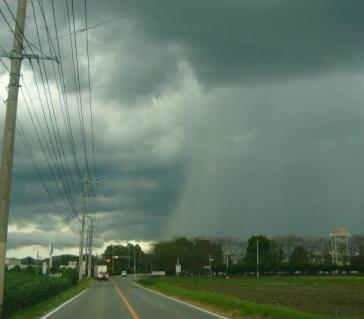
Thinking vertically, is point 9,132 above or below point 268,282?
above

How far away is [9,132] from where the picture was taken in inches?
711

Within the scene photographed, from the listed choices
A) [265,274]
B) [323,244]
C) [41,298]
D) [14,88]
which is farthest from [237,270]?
[14,88]

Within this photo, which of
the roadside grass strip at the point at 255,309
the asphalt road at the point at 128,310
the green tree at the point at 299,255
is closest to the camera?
the roadside grass strip at the point at 255,309

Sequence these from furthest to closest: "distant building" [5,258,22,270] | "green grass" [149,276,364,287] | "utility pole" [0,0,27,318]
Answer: "distant building" [5,258,22,270], "green grass" [149,276,364,287], "utility pole" [0,0,27,318]

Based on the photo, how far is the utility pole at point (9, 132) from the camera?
17469 millimetres

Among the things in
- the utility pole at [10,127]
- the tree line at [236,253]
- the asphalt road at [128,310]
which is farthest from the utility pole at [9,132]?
the tree line at [236,253]

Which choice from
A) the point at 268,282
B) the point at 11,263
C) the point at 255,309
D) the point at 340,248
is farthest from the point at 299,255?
the point at 255,309

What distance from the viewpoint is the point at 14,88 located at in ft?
60.6

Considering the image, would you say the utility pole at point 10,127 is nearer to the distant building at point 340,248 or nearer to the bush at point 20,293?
the bush at point 20,293

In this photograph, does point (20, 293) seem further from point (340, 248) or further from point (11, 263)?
point (340, 248)

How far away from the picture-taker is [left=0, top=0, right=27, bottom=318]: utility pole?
57.3ft

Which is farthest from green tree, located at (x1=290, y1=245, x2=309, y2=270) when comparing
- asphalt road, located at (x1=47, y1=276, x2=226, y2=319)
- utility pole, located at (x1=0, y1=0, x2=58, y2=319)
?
utility pole, located at (x1=0, y1=0, x2=58, y2=319)

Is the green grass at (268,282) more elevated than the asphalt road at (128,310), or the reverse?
the asphalt road at (128,310)

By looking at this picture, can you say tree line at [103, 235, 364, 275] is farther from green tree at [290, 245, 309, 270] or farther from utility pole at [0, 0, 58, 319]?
utility pole at [0, 0, 58, 319]
